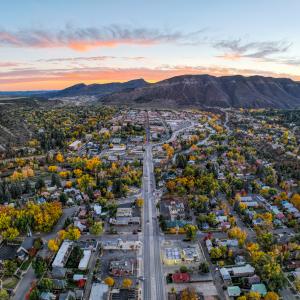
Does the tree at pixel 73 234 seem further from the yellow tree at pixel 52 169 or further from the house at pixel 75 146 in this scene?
the house at pixel 75 146

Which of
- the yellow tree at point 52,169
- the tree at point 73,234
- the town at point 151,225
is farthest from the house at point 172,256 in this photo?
the yellow tree at point 52,169

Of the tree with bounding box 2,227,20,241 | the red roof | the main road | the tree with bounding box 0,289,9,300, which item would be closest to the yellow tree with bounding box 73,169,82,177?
the main road

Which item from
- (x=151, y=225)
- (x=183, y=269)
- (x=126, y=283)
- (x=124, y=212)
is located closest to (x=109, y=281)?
(x=126, y=283)

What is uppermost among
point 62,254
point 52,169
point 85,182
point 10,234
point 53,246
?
point 52,169

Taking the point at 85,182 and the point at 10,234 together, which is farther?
the point at 85,182

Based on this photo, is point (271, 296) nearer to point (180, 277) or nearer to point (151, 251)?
point (180, 277)

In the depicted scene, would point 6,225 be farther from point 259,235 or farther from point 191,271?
point 259,235

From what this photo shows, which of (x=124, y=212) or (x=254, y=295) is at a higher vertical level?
(x=124, y=212)
